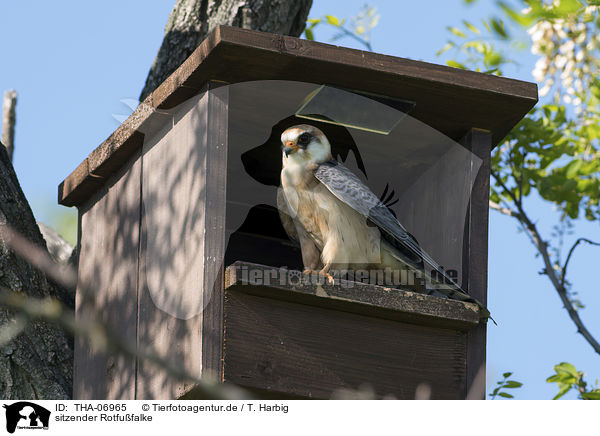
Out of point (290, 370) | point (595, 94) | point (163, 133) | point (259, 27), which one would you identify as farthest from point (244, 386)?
point (595, 94)

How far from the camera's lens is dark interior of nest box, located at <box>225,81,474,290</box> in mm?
3533

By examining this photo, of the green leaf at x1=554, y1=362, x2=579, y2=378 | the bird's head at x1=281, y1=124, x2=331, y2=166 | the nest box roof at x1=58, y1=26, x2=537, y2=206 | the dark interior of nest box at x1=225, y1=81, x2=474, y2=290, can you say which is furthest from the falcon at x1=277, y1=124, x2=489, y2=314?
the green leaf at x1=554, y1=362, x2=579, y2=378

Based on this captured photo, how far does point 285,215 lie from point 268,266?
19.4 inches

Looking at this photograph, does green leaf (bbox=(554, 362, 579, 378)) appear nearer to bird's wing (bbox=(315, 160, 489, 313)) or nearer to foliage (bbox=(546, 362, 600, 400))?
foliage (bbox=(546, 362, 600, 400))

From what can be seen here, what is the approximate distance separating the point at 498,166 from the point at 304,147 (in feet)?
6.35

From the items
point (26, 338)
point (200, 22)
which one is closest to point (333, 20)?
point (200, 22)

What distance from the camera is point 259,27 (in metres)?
4.59

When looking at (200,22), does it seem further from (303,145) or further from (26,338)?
(26,338)

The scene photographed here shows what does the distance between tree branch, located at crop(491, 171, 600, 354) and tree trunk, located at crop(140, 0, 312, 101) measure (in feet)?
5.00

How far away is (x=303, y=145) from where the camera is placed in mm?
3738

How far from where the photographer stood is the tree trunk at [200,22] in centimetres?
455

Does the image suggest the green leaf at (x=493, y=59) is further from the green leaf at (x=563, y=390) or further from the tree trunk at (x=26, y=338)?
the tree trunk at (x=26, y=338)

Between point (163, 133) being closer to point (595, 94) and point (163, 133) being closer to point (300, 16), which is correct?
point (300, 16)

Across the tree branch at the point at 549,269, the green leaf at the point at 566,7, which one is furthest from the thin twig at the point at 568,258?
the green leaf at the point at 566,7
